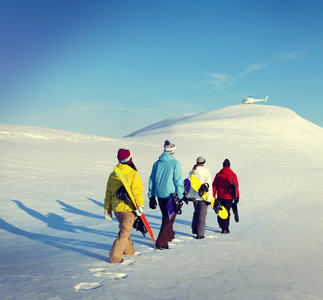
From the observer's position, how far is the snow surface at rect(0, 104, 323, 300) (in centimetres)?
478

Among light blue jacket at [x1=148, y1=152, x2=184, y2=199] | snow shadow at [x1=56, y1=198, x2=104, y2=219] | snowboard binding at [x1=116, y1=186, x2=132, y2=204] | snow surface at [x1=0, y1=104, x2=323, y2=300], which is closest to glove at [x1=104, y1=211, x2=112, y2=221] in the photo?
snowboard binding at [x1=116, y1=186, x2=132, y2=204]

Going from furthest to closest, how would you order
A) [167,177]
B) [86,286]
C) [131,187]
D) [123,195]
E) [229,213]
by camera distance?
1. [229,213]
2. [167,177]
3. [131,187]
4. [123,195]
5. [86,286]

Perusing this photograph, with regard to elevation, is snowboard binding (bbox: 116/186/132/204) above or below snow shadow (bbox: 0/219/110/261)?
above

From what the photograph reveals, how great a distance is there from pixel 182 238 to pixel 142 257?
1.97 m

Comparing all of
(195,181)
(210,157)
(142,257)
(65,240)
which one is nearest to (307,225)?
(195,181)

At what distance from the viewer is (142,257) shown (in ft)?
20.6

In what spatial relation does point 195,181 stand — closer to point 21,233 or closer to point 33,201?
point 21,233

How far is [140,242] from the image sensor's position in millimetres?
7551

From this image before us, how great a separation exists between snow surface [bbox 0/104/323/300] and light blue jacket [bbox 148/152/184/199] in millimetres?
1055

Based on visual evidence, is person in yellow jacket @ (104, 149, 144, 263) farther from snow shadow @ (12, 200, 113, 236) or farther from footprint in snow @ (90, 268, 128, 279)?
snow shadow @ (12, 200, 113, 236)

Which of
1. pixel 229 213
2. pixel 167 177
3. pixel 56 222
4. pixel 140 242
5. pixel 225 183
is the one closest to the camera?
pixel 167 177

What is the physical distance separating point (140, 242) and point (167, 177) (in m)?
1.54

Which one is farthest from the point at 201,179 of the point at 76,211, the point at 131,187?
the point at 76,211

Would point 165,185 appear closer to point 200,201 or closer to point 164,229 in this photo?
point 164,229
